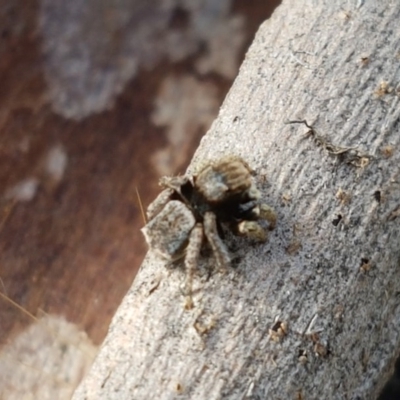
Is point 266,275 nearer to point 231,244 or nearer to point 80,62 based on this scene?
point 231,244

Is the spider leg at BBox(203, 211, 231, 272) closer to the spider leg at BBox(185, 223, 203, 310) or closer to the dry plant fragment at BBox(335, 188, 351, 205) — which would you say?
the spider leg at BBox(185, 223, 203, 310)

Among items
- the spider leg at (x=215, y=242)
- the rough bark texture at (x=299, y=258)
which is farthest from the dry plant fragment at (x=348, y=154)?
the spider leg at (x=215, y=242)

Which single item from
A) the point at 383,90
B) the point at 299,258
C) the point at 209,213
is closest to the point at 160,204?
the point at 209,213

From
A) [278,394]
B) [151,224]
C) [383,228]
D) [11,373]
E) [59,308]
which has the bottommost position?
[11,373]

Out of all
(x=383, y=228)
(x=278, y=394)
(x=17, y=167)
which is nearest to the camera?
(x=278, y=394)

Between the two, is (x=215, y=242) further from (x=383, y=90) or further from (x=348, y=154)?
(x=383, y=90)

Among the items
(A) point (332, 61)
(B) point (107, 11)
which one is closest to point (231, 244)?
(A) point (332, 61)
